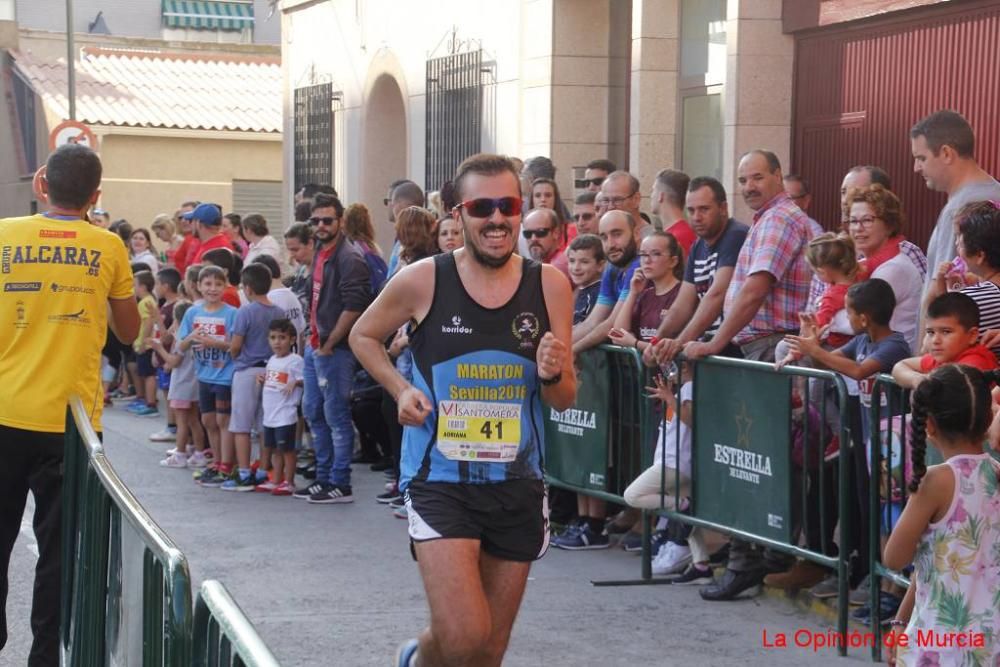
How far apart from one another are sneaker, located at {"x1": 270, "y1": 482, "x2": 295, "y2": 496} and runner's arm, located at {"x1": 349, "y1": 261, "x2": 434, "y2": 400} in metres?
6.09

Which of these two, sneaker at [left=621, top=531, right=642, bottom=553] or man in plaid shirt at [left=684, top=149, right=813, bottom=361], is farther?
sneaker at [left=621, top=531, right=642, bottom=553]

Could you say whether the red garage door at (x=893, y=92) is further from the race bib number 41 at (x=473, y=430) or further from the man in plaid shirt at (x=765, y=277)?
the race bib number 41 at (x=473, y=430)

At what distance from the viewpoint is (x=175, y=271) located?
1584cm

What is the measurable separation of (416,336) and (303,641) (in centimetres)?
239

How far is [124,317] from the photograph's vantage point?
605 cm

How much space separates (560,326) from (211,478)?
280 inches

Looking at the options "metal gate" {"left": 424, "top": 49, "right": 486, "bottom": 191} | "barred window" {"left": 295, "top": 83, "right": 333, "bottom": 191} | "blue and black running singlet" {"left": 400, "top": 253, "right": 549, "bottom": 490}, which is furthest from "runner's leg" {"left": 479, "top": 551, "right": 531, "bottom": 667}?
"barred window" {"left": 295, "top": 83, "right": 333, "bottom": 191}

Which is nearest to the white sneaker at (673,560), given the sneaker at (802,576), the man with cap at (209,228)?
the sneaker at (802,576)

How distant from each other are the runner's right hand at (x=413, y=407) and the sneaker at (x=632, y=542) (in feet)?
14.5

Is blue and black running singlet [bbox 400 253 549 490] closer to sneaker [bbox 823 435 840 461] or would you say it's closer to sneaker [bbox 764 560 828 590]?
sneaker [bbox 823 435 840 461]

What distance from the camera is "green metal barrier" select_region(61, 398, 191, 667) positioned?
118 inches

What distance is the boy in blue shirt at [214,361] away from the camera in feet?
39.7

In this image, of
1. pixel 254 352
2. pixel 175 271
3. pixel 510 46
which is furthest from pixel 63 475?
pixel 510 46

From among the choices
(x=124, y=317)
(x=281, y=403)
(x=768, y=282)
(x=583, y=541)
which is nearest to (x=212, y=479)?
(x=281, y=403)
